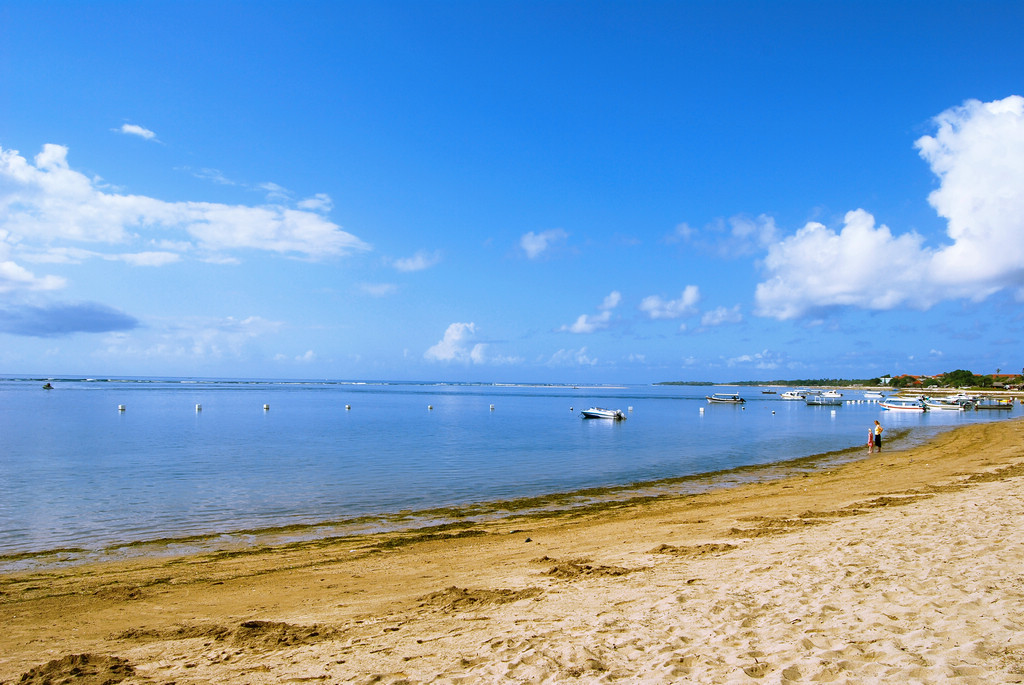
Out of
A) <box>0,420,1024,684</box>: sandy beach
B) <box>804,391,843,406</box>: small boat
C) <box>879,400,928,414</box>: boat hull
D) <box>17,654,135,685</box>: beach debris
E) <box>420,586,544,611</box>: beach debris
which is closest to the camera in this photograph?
<box>0,420,1024,684</box>: sandy beach

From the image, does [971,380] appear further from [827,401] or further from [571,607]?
[571,607]

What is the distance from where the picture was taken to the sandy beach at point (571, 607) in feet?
19.5

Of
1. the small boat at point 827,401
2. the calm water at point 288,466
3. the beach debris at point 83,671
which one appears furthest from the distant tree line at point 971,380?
the beach debris at point 83,671

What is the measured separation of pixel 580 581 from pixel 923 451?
32.8 m

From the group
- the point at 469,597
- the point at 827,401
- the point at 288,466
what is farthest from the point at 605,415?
the point at 827,401

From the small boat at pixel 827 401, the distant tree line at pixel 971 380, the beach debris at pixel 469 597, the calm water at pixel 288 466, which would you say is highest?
the distant tree line at pixel 971 380

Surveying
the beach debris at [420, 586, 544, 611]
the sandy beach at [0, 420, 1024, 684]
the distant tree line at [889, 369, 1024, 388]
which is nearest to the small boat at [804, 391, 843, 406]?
the distant tree line at [889, 369, 1024, 388]

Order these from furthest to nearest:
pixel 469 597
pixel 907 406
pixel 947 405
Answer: pixel 947 405, pixel 907 406, pixel 469 597

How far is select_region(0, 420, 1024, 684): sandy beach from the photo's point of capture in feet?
19.5

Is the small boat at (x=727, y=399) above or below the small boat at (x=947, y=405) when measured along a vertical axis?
below

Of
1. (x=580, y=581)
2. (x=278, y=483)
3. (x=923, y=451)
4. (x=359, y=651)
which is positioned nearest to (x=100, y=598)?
(x=359, y=651)

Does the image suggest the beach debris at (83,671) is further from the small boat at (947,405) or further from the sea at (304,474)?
the small boat at (947,405)

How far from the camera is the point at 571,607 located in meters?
8.01

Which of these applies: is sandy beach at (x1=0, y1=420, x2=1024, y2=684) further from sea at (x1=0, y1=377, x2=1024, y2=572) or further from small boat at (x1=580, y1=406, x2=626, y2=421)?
small boat at (x1=580, y1=406, x2=626, y2=421)
